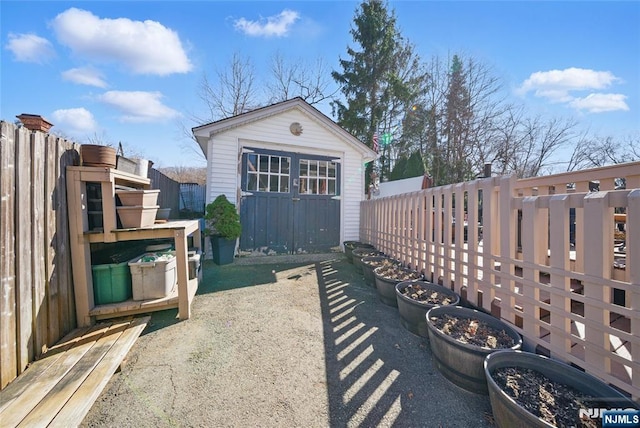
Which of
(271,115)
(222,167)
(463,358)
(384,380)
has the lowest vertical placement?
(384,380)

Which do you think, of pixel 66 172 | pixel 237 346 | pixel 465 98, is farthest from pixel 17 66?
pixel 465 98

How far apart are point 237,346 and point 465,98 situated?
15963mm

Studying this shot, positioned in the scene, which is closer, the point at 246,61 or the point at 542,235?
the point at 542,235

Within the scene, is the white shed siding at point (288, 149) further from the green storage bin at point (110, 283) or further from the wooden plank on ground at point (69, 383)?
the wooden plank on ground at point (69, 383)

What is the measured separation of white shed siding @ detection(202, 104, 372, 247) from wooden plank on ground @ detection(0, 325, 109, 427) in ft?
12.2

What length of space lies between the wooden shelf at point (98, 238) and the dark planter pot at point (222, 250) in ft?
7.65

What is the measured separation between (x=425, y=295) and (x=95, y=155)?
3.58 meters

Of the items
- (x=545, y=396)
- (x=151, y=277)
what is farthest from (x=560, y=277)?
(x=151, y=277)

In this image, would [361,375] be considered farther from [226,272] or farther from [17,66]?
[17,66]

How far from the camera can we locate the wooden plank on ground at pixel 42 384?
1.19 meters

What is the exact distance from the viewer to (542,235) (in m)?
1.83

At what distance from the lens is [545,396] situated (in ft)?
4.10

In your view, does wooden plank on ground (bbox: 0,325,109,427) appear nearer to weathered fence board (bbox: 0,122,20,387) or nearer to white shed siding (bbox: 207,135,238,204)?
weathered fence board (bbox: 0,122,20,387)

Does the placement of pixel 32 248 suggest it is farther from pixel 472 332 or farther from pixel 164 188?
pixel 164 188
